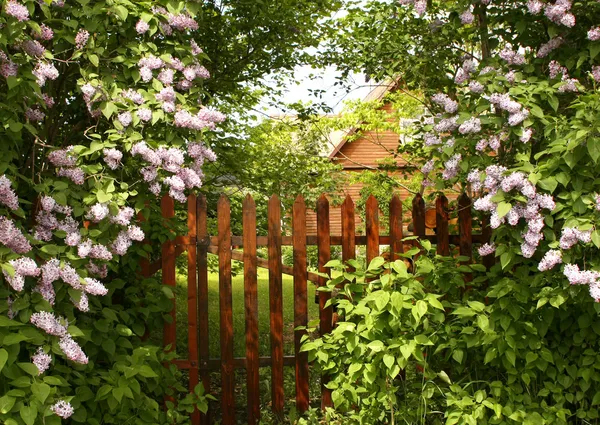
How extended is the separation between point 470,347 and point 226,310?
182cm

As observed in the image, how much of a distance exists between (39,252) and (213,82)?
3.72 metres

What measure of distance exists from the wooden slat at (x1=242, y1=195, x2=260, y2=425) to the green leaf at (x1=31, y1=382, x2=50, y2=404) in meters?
2.07

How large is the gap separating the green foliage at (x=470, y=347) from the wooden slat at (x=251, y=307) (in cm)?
71

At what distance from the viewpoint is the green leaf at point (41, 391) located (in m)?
2.95

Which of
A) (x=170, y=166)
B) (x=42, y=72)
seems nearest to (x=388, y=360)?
(x=170, y=166)

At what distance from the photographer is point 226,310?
4.93m

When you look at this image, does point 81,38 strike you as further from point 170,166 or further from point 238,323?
point 238,323

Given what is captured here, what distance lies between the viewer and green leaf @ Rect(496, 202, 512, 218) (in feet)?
12.0

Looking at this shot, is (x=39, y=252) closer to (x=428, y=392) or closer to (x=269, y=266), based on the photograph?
(x=269, y=266)

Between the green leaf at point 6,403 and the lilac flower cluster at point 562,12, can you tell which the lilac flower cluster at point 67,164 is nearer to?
the green leaf at point 6,403

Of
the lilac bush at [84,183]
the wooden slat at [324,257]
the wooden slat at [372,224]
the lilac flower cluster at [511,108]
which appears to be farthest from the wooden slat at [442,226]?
the lilac bush at [84,183]

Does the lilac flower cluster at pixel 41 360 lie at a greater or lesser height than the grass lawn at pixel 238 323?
greater

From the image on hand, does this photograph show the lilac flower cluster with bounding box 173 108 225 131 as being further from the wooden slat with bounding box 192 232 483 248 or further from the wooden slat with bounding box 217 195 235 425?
the wooden slat with bounding box 192 232 483 248

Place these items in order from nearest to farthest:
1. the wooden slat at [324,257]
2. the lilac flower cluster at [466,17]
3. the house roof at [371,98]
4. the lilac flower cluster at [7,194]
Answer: the lilac flower cluster at [7,194]
the lilac flower cluster at [466,17]
the wooden slat at [324,257]
the house roof at [371,98]
